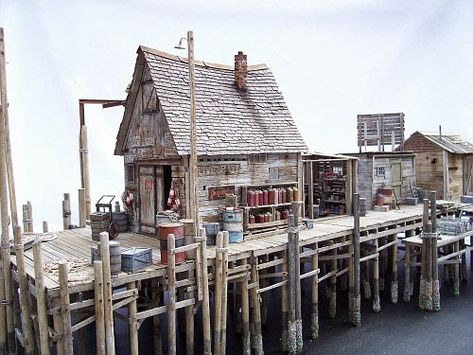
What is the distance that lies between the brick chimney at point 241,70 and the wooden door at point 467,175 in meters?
14.9

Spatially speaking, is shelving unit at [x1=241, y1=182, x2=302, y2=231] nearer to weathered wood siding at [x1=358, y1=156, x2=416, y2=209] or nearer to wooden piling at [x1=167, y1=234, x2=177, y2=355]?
wooden piling at [x1=167, y1=234, x2=177, y2=355]

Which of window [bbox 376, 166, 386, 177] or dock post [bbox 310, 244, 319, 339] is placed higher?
window [bbox 376, 166, 386, 177]

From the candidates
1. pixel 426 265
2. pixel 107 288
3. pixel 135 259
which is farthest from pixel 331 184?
pixel 107 288

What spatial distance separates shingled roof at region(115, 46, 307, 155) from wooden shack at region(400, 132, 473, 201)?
10593mm

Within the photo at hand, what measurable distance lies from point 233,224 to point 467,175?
1710cm

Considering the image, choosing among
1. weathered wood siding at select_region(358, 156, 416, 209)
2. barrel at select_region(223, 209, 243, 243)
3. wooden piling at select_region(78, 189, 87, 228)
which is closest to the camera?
barrel at select_region(223, 209, 243, 243)

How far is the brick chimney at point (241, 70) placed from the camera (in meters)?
17.5

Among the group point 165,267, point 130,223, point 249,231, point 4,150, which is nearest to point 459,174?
point 249,231

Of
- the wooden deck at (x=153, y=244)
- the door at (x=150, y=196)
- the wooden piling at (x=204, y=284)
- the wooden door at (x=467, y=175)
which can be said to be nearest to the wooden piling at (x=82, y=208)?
the wooden deck at (x=153, y=244)

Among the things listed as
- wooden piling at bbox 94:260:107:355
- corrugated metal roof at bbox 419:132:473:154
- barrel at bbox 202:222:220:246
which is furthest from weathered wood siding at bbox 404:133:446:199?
wooden piling at bbox 94:260:107:355

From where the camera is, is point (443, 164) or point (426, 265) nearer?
point (426, 265)

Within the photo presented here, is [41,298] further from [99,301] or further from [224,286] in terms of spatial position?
[224,286]

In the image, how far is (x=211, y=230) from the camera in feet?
45.8

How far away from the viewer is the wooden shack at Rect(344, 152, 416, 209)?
2150 centimetres
